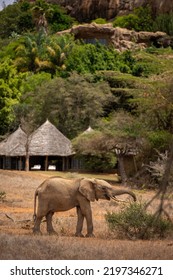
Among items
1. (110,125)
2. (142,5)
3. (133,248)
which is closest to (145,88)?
(110,125)

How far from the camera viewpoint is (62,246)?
10906mm

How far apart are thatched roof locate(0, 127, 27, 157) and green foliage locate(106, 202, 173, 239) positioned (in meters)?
27.7

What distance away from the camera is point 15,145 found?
137ft

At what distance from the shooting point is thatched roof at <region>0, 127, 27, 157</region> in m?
41.4

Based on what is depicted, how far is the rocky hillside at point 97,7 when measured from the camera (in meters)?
82.6

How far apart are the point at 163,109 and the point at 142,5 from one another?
49989 millimetres

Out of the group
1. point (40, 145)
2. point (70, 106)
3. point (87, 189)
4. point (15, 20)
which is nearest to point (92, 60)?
point (70, 106)

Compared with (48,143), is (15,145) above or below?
below

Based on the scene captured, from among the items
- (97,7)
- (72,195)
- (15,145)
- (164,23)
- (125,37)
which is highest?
(97,7)

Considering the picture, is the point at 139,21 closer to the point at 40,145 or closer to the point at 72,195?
the point at 40,145

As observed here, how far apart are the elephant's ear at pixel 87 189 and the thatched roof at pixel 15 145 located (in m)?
27.7

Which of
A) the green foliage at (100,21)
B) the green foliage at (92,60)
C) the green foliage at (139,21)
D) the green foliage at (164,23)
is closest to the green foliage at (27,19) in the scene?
the green foliage at (100,21)

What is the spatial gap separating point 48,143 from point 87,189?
27334 millimetres

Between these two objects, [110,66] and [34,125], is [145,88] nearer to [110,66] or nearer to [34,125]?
[34,125]
